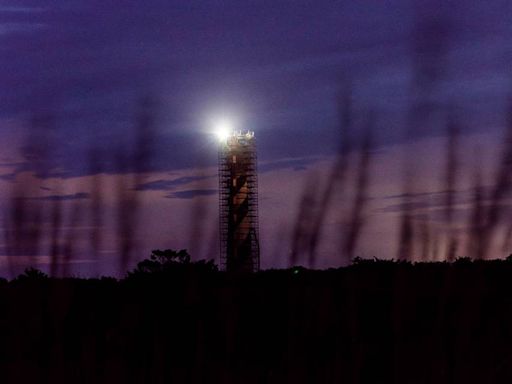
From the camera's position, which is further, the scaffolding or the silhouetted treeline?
the scaffolding

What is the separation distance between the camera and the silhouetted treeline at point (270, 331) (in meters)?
14.1

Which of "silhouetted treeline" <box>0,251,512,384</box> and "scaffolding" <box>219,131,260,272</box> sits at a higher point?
"scaffolding" <box>219,131,260,272</box>

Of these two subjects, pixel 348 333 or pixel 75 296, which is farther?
pixel 75 296

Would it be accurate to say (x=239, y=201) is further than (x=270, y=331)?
Yes

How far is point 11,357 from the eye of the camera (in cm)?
1655

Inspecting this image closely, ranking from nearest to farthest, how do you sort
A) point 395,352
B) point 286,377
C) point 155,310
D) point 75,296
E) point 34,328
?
point 286,377 < point 395,352 < point 34,328 < point 155,310 < point 75,296

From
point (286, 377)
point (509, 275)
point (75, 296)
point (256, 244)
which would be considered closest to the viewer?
point (286, 377)

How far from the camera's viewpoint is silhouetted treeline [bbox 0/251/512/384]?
1409 cm

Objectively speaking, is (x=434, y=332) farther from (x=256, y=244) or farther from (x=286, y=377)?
(x=256, y=244)

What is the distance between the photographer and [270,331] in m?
19.5

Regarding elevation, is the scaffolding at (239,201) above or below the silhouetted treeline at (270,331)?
above

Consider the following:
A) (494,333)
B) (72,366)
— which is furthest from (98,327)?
(494,333)

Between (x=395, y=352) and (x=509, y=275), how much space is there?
11.1 meters

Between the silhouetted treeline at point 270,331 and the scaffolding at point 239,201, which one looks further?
the scaffolding at point 239,201
